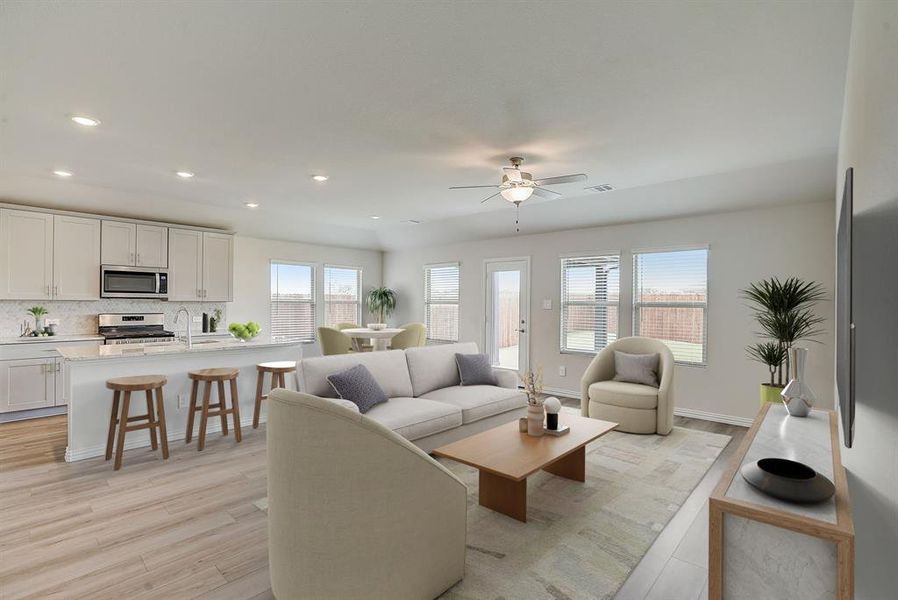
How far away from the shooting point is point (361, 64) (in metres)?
2.45

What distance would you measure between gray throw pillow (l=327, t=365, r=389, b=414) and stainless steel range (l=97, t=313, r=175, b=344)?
348 centimetres

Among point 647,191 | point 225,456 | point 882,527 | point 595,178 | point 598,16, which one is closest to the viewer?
point 882,527

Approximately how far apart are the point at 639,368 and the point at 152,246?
6.24 m

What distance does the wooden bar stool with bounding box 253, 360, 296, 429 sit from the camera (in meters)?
4.50

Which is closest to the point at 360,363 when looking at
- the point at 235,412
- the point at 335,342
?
the point at 235,412

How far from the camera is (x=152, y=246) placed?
596 cm

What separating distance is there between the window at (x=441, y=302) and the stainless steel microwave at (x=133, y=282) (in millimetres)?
4170

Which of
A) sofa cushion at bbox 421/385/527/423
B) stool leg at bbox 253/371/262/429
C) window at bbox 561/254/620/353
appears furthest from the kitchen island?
window at bbox 561/254/620/353

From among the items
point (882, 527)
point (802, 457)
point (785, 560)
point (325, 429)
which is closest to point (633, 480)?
point (802, 457)

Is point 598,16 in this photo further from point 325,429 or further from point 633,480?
point 633,480

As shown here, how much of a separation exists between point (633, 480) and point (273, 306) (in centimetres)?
604

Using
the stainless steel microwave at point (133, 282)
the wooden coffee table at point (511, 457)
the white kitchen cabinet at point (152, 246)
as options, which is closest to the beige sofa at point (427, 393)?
the wooden coffee table at point (511, 457)

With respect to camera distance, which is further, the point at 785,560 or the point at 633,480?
the point at 633,480

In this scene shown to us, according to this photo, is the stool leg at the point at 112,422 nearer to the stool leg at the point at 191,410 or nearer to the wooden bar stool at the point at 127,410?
the wooden bar stool at the point at 127,410
